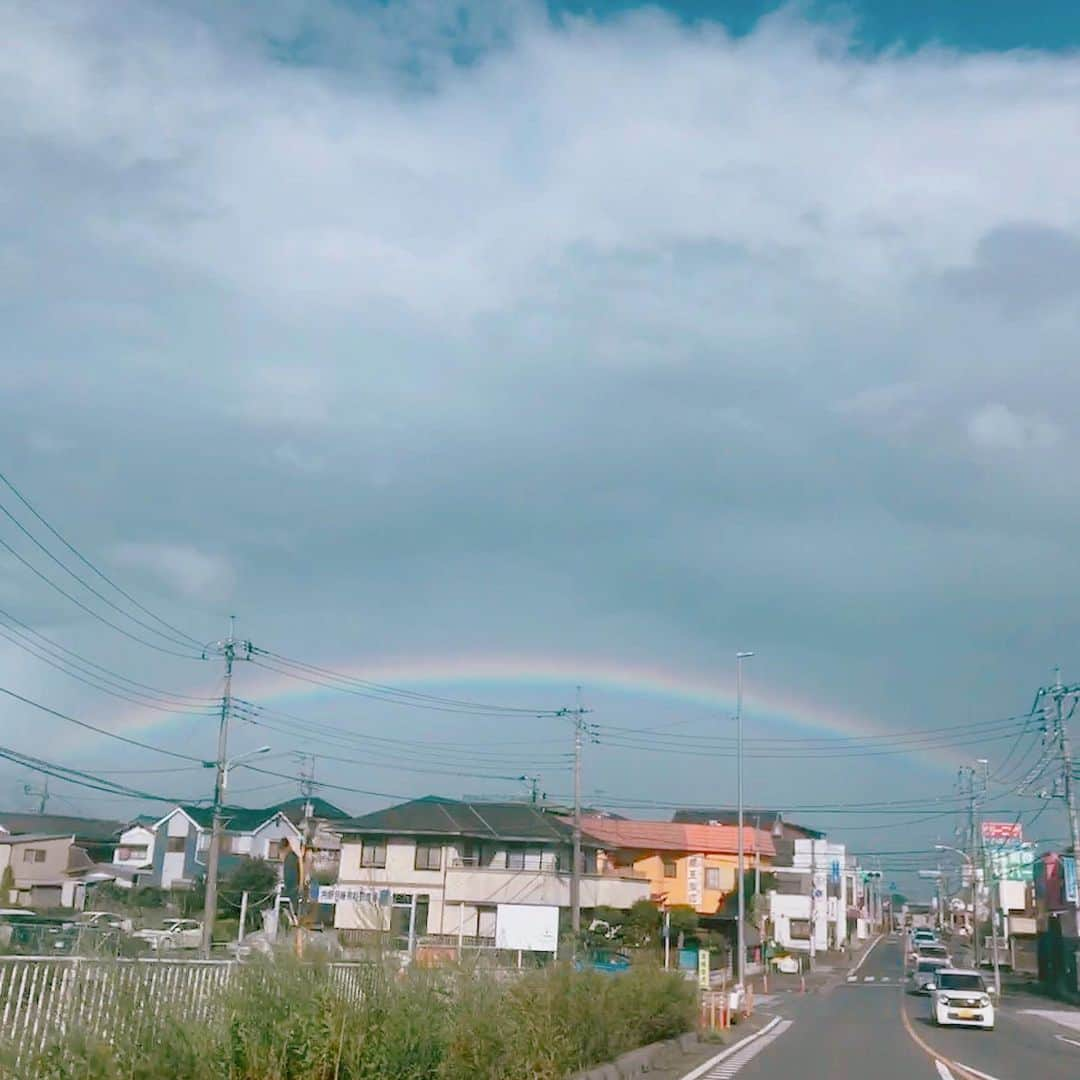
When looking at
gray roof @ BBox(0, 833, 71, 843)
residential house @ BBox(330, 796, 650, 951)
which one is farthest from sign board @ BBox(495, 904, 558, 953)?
gray roof @ BBox(0, 833, 71, 843)

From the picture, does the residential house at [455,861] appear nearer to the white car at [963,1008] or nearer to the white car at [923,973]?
the white car at [923,973]

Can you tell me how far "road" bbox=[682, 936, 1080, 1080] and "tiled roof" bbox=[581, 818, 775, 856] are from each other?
26721 millimetres

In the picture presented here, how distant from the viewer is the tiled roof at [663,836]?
7444cm

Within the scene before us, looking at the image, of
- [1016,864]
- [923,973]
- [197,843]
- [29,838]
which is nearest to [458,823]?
[923,973]

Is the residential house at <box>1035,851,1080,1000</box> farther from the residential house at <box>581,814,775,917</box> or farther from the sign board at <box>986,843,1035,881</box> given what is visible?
the sign board at <box>986,843,1035,881</box>

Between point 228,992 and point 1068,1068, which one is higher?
point 228,992

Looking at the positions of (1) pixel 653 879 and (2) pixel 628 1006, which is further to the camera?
(1) pixel 653 879

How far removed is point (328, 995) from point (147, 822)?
91208mm

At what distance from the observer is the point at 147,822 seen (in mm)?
94625

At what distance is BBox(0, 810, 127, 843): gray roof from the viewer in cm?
8681

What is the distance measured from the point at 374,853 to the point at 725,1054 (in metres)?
39.3

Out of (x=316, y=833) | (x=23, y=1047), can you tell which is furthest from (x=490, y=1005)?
(x=316, y=833)

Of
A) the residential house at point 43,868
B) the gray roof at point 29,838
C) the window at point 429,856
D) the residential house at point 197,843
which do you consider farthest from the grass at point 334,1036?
the gray roof at point 29,838

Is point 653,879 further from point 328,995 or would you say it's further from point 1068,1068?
point 328,995
